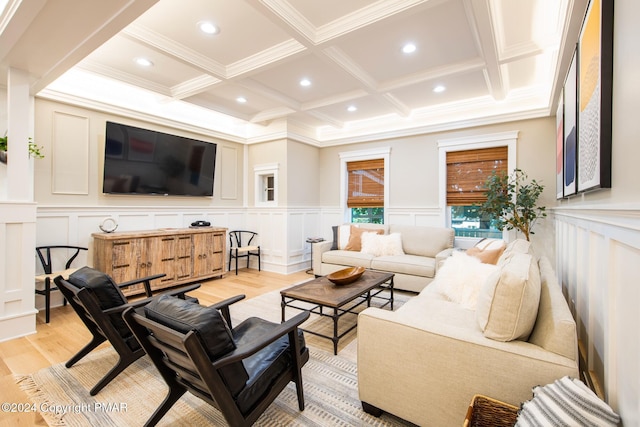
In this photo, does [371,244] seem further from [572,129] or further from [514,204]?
[572,129]

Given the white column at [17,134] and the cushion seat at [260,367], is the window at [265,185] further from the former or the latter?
the cushion seat at [260,367]

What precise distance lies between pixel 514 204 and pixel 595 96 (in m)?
2.89

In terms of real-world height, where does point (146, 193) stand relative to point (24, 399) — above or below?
above

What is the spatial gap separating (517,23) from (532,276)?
7.81 feet

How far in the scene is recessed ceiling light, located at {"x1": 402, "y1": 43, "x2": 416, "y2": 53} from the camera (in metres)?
2.96

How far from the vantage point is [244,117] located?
17.1ft

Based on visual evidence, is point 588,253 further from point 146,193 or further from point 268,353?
point 146,193

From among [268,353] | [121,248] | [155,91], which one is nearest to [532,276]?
[268,353]

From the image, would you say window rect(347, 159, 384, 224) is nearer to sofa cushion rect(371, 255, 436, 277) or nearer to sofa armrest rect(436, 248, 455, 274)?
sofa cushion rect(371, 255, 436, 277)

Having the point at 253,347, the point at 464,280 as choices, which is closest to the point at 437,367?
the point at 253,347

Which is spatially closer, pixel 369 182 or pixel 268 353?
pixel 268 353

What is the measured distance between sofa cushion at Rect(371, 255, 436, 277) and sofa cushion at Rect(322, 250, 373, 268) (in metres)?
0.12

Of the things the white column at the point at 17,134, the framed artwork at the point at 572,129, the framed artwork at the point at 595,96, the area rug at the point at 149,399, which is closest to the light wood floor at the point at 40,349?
the area rug at the point at 149,399

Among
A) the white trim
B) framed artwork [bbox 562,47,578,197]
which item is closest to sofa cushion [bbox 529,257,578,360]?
framed artwork [bbox 562,47,578,197]
